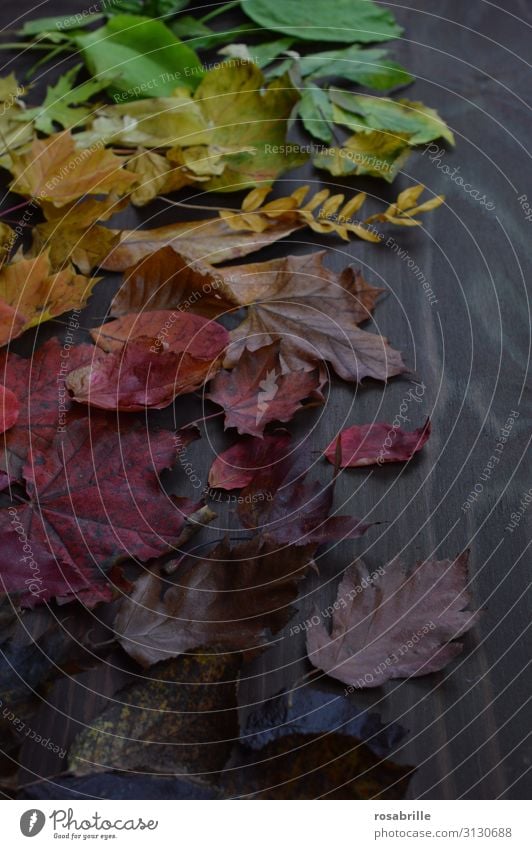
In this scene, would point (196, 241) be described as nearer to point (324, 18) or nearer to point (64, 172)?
point (64, 172)

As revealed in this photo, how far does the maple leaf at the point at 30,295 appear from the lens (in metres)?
0.56

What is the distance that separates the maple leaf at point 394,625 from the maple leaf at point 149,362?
0.17m

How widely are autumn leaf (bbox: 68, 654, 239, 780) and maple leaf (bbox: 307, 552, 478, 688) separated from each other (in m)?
0.06

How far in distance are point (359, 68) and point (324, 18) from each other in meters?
0.08

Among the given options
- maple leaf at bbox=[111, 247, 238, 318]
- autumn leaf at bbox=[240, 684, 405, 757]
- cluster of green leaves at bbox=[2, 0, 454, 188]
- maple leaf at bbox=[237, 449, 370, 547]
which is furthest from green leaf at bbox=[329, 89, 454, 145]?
autumn leaf at bbox=[240, 684, 405, 757]

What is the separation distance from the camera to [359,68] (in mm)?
755

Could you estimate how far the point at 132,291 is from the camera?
1.93 feet

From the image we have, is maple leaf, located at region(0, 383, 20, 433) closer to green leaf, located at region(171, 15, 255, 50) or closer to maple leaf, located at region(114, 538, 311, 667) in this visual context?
maple leaf, located at region(114, 538, 311, 667)

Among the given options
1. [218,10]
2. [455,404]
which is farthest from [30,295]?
[218,10]

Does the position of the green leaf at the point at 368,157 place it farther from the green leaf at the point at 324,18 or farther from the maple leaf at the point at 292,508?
the maple leaf at the point at 292,508
